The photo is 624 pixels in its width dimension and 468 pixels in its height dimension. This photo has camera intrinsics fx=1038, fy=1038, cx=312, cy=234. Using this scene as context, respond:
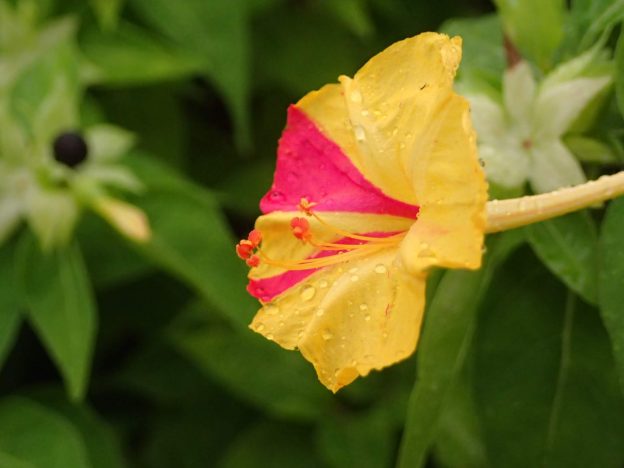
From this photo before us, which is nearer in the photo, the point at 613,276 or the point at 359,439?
the point at 613,276

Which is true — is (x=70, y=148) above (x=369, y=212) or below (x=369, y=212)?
below

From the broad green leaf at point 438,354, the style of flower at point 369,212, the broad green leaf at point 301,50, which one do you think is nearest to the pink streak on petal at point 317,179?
the style of flower at point 369,212

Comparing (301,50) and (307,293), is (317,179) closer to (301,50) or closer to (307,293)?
(307,293)

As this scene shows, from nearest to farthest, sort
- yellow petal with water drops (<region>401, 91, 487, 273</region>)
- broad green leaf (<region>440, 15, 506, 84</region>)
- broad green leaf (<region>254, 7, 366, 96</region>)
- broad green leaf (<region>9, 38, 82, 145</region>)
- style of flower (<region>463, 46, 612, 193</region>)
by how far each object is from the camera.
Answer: yellow petal with water drops (<region>401, 91, 487, 273</region>) < style of flower (<region>463, 46, 612, 193</region>) < broad green leaf (<region>440, 15, 506, 84</region>) < broad green leaf (<region>9, 38, 82, 145</region>) < broad green leaf (<region>254, 7, 366, 96</region>)

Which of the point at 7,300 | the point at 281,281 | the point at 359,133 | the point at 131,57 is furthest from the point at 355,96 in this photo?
the point at 131,57

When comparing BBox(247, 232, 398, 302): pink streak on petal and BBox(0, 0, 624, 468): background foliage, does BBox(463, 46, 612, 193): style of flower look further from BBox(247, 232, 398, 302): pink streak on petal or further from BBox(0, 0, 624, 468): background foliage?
BBox(247, 232, 398, 302): pink streak on petal

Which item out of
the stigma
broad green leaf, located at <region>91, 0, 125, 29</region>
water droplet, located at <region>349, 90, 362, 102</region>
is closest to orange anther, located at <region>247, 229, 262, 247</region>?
the stigma

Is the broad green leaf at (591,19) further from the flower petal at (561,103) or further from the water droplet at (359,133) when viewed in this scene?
the water droplet at (359,133)
